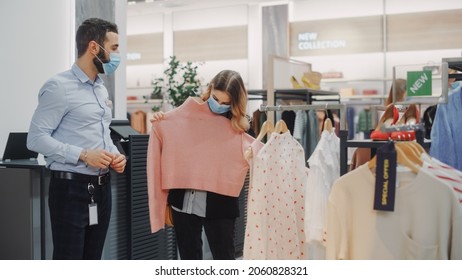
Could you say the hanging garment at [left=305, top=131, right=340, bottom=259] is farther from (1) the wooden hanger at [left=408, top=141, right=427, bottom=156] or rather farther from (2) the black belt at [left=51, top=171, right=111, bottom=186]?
(2) the black belt at [left=51, top=171, right=111, bottom=186]

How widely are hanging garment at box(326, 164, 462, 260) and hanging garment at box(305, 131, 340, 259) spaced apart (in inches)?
9.0

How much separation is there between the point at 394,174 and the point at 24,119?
9.38 feet

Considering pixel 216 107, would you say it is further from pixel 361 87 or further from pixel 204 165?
pixel 361 87

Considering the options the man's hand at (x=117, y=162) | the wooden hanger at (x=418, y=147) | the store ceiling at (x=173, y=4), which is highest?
the store ceiling at (x=173, y=4)

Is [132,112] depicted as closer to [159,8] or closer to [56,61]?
[159,8]

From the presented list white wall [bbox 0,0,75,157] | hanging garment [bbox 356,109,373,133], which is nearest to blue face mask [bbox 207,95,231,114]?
white wall [bbox 0,0,75,157]

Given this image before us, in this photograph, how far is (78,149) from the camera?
232 centimetres

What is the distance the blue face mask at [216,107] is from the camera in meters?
2.34

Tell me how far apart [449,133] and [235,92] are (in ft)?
2.87

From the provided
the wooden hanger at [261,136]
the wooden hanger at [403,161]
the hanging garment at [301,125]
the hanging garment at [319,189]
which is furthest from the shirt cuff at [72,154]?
the hanging garment at [301,125]

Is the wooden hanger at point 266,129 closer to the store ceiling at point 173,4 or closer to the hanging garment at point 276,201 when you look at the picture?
the hanging garment at point 276,201

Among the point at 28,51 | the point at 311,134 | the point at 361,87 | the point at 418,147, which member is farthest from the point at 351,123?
A: the point at 418,147

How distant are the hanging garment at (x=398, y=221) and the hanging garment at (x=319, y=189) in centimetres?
23

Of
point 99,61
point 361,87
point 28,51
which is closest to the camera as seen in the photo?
point 99,61
